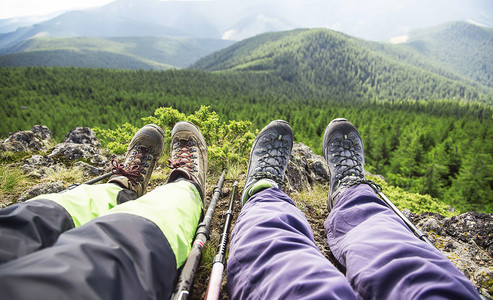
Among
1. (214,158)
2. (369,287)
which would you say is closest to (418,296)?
(369,287)

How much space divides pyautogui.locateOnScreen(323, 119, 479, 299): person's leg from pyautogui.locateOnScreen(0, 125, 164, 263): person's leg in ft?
5.10

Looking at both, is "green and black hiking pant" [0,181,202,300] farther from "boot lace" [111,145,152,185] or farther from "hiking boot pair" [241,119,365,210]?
"hiking boot pair" [241,119,365,210]

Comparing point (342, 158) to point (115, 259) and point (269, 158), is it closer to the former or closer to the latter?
point (269, 158)

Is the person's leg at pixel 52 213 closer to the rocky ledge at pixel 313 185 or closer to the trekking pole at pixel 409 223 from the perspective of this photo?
the rocky ledge at pixel 313 185

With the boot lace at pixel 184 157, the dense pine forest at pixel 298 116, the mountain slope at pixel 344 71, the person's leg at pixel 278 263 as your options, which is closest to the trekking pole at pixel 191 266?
the person's leg at pixel 278 263

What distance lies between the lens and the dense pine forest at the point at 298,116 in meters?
15.6

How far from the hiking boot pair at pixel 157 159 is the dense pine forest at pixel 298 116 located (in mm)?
4002

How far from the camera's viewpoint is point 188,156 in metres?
2.51

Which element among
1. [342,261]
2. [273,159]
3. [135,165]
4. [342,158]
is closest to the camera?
[342,261]

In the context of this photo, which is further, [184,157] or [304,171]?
[304,171]

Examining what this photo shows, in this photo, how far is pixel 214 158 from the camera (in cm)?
327

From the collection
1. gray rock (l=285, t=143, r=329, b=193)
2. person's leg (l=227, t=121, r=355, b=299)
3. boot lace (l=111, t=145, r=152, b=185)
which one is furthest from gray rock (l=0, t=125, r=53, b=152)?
gray rock (l=285, t=143, r=329, b=193)

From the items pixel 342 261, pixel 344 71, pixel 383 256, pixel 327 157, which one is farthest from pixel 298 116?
pixel 344 71

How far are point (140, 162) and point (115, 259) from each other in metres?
1.85
